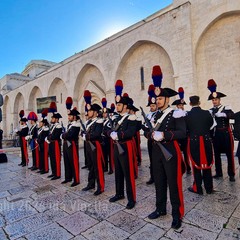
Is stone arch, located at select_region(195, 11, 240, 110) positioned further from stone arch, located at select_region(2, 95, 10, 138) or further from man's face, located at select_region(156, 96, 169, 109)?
stone arch, located at select_region(2, 95, 10, 138)

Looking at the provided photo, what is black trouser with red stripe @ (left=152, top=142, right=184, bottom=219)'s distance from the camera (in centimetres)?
258

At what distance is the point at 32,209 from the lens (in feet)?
11.0

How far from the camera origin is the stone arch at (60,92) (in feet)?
63.8

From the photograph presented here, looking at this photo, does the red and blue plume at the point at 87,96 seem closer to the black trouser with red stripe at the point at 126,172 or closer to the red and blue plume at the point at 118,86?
the red and blue plume at the point at 118,86

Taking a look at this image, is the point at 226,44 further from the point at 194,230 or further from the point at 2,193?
the point at 2,193

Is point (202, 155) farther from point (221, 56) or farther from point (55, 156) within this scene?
point (221, 56)

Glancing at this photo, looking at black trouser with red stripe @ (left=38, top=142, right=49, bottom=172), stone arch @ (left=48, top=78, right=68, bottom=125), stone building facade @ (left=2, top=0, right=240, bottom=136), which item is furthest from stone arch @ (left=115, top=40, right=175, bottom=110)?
stone arch @ (left=48, top=78, right=68, bottom=125)

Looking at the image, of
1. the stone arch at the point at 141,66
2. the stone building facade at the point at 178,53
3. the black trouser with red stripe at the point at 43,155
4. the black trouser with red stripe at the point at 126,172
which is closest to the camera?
the black trouser with red stripe at the point at 126,172

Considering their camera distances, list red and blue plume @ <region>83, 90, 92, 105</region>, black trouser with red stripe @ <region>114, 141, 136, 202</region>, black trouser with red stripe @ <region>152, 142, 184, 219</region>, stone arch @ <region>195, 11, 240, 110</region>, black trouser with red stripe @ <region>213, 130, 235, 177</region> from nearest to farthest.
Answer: black trouser with red stripe @ <region>152, 142, 184, 219</region>, black trouser with red stripe @ <region>114, 141, 136, 202</region>, black trouser with red stripe @ <region>213, 130, 235, 177</region>, red and blue plume @ <region>83, 90, 92, 105</region>, stone arch @ <region>195, 11, 240, 110</region>

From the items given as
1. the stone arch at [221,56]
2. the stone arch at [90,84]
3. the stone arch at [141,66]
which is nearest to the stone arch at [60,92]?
the stone arch at [90,84]

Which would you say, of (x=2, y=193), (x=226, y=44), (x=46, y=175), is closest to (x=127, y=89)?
(x=226, y=44)

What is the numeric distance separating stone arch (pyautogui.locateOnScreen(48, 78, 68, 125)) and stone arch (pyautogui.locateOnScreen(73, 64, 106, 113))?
2399 mm

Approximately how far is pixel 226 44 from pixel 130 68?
20.1 ft

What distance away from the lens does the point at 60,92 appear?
65.9ft
